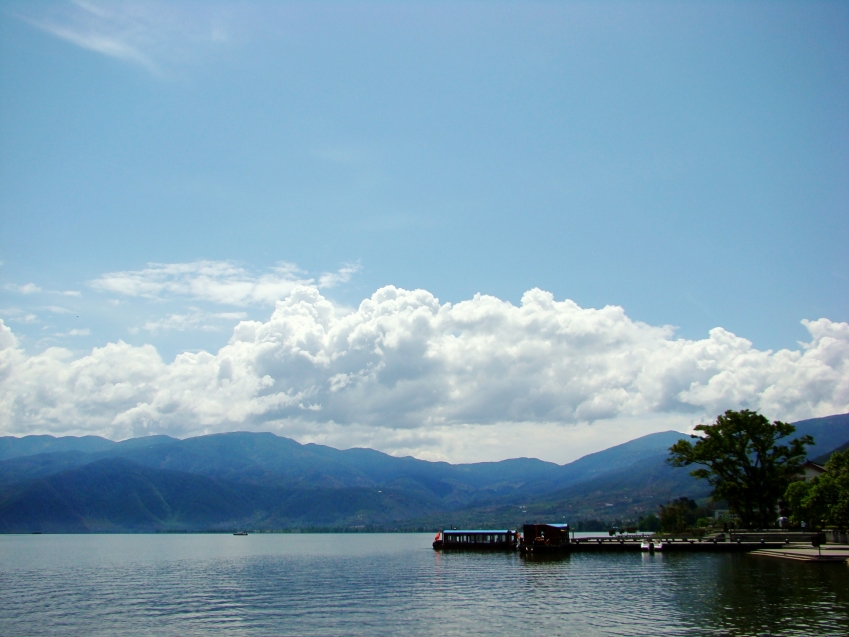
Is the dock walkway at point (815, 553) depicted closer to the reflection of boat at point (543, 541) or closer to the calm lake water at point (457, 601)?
the calm lake water at point (457, 601)

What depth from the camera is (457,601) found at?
59688 millimetres

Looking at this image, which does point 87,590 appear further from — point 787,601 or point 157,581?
point 787,601

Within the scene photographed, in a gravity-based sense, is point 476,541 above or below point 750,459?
below

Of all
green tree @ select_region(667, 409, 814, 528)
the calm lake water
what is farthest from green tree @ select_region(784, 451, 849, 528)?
green tree @ select_region(667, 409, 814, 528)

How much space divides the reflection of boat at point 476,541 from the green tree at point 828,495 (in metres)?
59.7

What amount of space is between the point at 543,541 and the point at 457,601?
66385 millimetres

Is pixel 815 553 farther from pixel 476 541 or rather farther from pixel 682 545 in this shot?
pixel 476 541

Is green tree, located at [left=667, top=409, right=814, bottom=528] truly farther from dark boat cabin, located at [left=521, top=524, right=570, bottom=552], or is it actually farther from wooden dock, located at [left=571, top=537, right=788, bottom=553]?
dark boat cabin, located at [left=521, top=524, right=570, bottom=552]

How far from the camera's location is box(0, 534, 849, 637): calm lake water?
152 feet

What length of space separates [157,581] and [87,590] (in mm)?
12892

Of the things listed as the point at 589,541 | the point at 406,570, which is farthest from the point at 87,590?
the point at 589,541

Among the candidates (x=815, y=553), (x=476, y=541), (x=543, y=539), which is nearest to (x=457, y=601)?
(x=815, y=553)

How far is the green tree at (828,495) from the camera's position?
3288 inches

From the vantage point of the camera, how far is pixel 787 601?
51906 mm
